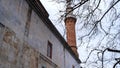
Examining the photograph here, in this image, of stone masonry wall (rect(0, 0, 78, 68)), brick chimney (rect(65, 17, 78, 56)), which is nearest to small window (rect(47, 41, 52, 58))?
stone masonry wall (rect(0, 0, 78, 68))

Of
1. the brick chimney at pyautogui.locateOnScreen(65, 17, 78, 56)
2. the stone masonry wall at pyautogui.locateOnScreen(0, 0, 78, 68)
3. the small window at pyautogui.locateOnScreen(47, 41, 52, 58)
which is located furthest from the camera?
the brick chimney at pyautogui.locateOnScreen(65, 17, 78, 56)

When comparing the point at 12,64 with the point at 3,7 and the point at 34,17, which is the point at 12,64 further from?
the point at 34,17

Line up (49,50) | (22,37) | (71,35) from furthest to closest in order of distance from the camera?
(71,35), (49,50), (22,37)

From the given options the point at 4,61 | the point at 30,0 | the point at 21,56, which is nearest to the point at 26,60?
the point at 21,56

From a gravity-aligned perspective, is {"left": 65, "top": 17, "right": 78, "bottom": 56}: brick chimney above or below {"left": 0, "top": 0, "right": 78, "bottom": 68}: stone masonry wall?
above

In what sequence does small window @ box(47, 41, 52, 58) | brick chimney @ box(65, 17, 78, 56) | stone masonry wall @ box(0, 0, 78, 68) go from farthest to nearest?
brick chimney @ box(65, 17, 78, 56)
small window @ box(47, 41, 52, 58)
stone masonry wall @ box(0, 0, 78, 68)

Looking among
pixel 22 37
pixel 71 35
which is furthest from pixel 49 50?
pixel 71 35

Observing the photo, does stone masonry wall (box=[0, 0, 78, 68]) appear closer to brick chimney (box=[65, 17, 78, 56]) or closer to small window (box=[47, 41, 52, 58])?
small window (box=[47, 41, 52, 58])

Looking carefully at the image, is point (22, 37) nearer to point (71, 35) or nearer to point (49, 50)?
point (49, 50)

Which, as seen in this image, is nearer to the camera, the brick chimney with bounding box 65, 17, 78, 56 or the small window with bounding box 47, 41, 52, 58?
the small window with bounding box 47, 41, 52, 58

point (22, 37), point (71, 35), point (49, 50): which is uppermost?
point (71, 35)

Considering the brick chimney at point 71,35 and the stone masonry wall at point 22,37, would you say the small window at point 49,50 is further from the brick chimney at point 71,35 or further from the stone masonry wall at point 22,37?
the brick chimney at point 71,35

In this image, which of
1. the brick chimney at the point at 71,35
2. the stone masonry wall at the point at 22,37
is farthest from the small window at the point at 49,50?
the brick chimney at the point at 71,35

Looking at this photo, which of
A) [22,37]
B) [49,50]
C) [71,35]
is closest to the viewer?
[22,37]
